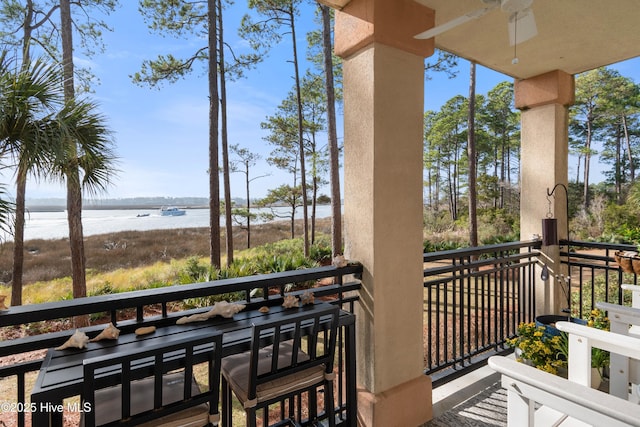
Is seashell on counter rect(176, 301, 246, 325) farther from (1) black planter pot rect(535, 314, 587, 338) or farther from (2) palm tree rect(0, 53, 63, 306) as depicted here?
(1) black planter pot rect(535, 314, 587, 338)

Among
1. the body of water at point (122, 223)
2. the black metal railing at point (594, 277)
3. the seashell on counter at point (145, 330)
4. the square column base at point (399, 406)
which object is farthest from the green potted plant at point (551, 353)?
the body of water at point (122, 223)

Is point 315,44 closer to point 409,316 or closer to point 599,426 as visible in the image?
point 409,316

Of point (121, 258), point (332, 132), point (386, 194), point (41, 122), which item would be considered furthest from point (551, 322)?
point (121, 258)

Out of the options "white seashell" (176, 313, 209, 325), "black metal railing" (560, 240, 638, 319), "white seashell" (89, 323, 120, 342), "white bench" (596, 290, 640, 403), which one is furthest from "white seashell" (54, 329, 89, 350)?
"black metal railing" (560, 240, 638, 319)

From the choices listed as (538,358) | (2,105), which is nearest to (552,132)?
(538,358)

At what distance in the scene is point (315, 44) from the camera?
35.3ft

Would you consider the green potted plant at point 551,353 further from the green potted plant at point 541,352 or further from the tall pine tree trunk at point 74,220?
the tall pine tree trunk at point 74,220

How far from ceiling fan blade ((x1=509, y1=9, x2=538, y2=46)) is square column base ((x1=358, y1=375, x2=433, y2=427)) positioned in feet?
7.23

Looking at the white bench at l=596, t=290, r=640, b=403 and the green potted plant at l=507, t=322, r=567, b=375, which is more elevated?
the white bench at l=596, t=290, r=640, b=403

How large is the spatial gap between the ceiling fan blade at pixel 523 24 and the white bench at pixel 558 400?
1.77m

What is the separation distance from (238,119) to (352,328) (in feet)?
44.4

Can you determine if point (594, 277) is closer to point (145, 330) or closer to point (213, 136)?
point (145, 330)

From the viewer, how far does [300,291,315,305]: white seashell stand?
1736mm

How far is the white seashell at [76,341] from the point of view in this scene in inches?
47.4
